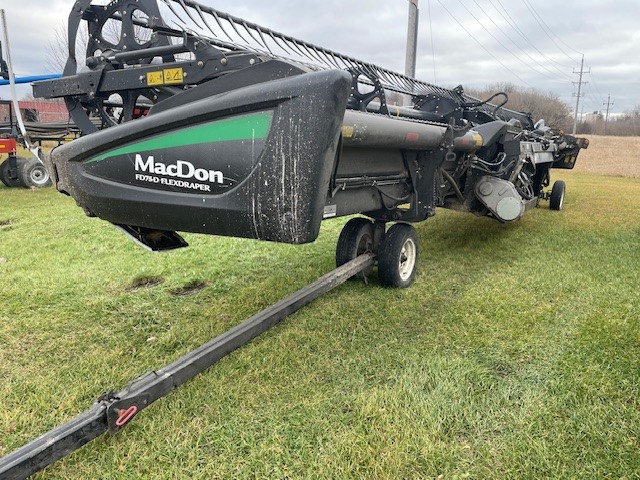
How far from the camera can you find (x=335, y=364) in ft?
9.45

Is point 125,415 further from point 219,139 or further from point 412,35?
point 412,35

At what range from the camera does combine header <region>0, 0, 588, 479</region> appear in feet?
6.84

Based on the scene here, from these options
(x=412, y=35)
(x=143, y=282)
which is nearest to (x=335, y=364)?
(x=143, y=282)

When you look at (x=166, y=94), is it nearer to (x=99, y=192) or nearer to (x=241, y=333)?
(x=99, y=192)

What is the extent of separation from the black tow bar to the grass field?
0.17 metres

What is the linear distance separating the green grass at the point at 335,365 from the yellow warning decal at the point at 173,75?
157cm

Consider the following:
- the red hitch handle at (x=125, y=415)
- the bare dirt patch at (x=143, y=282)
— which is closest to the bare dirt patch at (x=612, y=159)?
the bare dirt patch at (x=143, y=282)

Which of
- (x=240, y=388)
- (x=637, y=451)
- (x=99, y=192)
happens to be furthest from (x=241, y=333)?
(x=637, y=451)

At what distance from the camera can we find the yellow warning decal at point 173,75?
8.48 ft

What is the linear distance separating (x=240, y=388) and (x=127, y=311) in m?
1.46

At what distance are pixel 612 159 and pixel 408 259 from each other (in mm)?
23848

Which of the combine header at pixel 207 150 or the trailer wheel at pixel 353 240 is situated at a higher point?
the combine header at pixel 207 150

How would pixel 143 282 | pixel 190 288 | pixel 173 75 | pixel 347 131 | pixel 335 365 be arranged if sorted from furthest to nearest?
pixel 143 282
pixel 190 288
pixel 335 365
pixel 173 75
pixel 347 131

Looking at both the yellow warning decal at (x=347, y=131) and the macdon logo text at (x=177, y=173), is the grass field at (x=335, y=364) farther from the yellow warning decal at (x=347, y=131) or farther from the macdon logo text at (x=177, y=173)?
the yellow warning decal at (x=347, y=131)
